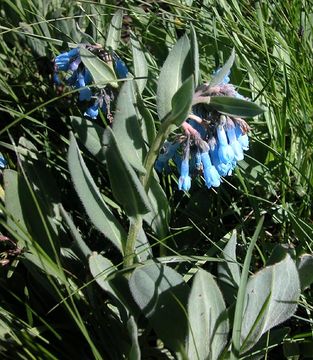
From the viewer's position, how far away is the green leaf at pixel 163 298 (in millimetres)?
1428

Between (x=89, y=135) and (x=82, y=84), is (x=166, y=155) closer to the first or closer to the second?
(x=89, y=135)

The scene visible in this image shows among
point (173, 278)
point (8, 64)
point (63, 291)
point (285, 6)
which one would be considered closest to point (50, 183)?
point (63, 291)

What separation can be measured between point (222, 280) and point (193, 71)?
527 mm

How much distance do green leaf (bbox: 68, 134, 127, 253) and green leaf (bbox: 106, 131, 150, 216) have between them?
2.1 inches

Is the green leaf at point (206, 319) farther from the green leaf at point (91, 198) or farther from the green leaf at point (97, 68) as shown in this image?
the green leaf at point (97, 68)

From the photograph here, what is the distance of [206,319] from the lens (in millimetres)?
1423

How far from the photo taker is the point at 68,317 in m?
1.74

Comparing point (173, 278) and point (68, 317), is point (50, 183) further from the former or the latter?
point (173, 278)

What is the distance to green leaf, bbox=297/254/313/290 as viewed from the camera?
1440mm

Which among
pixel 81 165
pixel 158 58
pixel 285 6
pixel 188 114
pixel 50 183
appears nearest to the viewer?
pixel 188 114

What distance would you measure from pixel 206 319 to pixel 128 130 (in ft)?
1.65

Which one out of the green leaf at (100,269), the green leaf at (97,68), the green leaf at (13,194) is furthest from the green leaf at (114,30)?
the green leaf at (100,269)

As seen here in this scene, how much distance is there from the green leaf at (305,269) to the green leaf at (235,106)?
0.36 metres

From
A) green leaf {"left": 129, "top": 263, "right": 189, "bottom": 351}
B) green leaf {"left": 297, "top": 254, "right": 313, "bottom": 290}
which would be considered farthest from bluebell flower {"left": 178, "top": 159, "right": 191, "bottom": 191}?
green leaf {"left": 297, "top": 254, "right": 313, "bottom": 290}
